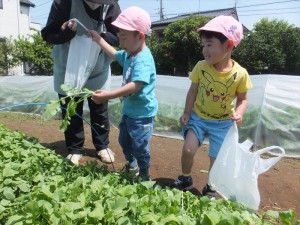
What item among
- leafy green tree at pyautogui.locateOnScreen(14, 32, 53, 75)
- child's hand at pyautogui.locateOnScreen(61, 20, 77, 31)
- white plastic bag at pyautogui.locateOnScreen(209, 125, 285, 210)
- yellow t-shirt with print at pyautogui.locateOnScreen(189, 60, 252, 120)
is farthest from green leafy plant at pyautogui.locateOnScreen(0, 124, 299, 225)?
leafy green tree at pyautogui.locateOnScreen(14, 32, 53, 75)

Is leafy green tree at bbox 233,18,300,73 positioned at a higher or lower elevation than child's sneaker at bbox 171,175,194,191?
higher

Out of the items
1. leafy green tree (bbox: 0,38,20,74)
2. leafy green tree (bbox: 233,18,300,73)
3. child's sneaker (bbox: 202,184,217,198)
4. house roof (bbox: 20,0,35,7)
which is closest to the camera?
child's sneaker (bbox: 202,184,217,198)

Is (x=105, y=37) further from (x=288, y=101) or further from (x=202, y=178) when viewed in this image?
(x=288, y=101)

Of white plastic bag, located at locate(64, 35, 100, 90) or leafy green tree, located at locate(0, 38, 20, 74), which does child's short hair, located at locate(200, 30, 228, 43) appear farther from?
leafy green tree, located at locate(0, 38, 20, 74)

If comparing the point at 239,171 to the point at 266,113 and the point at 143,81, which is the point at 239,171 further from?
the point at 266,113

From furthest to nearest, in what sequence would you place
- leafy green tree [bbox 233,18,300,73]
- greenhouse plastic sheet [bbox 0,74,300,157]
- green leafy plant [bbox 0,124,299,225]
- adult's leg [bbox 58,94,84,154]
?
1. leafy green tree [bbox 233,18,300,73]
2. greenhouse plastic sheet [bbox 0,74,300,157]
3. adult's leg [bbox 58,94,84,154]
4. green leafy plant [bbox 0,124,299,225]

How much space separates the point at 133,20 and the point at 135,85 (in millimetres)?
454

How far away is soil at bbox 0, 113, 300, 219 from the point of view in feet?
9.70

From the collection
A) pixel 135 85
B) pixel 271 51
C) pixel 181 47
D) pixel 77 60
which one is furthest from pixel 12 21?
pixel 135 85

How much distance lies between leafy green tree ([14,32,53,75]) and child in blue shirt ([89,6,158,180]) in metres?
15.7

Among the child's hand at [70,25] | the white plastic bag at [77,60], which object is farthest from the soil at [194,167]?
the child's hand at [70,25]

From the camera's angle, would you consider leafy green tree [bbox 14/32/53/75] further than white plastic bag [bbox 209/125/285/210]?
Yes

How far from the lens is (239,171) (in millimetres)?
2287

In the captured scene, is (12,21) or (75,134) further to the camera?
(12,21)
